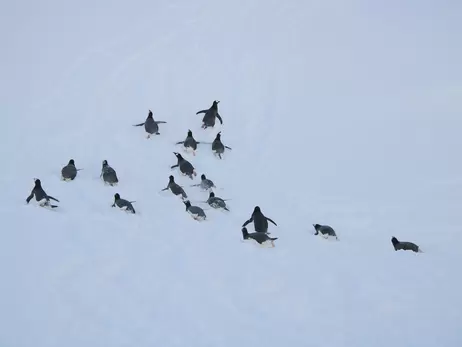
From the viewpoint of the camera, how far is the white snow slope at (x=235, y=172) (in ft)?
22.0

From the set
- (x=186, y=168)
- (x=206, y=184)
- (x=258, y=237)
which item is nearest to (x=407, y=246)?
(x=258, y=237)

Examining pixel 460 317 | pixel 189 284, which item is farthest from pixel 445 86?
pixel 189 284

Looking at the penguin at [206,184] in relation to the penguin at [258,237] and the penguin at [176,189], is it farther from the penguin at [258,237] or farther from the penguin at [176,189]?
the penguin at [258,237]

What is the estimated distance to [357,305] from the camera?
7.32 meters

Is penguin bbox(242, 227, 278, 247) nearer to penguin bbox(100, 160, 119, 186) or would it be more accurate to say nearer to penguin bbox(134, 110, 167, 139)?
penguin bbox(100, 160, 119, 186)

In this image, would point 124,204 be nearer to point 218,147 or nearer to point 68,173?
point 68,173

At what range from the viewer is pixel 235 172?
37.1 feet

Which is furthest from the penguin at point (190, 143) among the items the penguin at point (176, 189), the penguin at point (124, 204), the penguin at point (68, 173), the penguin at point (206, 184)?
the penguin at point (124, 204)

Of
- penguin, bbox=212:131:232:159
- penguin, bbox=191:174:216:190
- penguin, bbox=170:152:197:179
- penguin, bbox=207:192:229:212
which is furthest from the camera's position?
penguin, bbox=212:131:232:159

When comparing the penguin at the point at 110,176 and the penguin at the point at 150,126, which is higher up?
the penguin at the point at 150,126

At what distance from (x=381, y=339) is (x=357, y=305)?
0.74 m

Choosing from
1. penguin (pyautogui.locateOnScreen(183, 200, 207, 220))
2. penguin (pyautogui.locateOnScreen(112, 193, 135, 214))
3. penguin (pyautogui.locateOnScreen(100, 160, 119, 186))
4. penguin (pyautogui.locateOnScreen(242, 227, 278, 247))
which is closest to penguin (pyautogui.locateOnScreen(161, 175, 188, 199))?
penguin (pyautogui.locateOnScreen(183, 200, 207, 220))

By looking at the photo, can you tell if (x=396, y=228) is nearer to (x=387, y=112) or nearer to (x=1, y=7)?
(x=387, y=112)

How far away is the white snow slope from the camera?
22.0 feet
